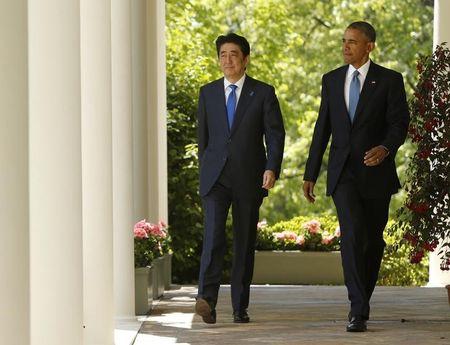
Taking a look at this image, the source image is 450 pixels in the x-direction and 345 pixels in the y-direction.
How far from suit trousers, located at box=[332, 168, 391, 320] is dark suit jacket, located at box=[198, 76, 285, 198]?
A: 0.57m

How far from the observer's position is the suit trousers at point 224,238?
10562 millimetres

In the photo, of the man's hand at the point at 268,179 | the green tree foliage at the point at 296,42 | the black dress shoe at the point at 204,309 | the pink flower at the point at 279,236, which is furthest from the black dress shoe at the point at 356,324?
the green tree foliage at the point at 296,42

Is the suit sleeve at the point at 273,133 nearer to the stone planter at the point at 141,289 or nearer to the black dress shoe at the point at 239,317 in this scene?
the black dress shoe at the point at 239,317

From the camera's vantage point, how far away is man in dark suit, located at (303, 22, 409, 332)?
10.4m

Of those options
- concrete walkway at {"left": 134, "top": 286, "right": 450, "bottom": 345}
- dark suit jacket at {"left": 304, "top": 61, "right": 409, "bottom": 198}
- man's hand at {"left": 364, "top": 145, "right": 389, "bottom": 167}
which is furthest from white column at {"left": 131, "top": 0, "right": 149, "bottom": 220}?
man's hand at {"left": 364, "top": 145, "right": 389, "bottom": 167}

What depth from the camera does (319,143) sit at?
35.5ft

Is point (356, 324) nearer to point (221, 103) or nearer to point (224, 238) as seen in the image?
point (224, 238)

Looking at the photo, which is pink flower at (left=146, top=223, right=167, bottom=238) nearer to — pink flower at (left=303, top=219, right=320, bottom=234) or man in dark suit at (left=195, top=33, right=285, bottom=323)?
man in dark suit at (left=195, top=33, right=285, bottom=323)

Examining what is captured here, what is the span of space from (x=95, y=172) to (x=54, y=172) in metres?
2.85

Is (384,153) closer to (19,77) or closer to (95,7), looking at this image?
(95,7)

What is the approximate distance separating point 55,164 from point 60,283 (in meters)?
0.57

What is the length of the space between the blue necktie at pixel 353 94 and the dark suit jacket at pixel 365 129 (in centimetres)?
6

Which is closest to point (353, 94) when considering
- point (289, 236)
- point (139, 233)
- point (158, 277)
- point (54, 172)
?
point (139, 233)

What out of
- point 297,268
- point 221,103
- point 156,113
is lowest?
point 297,268
